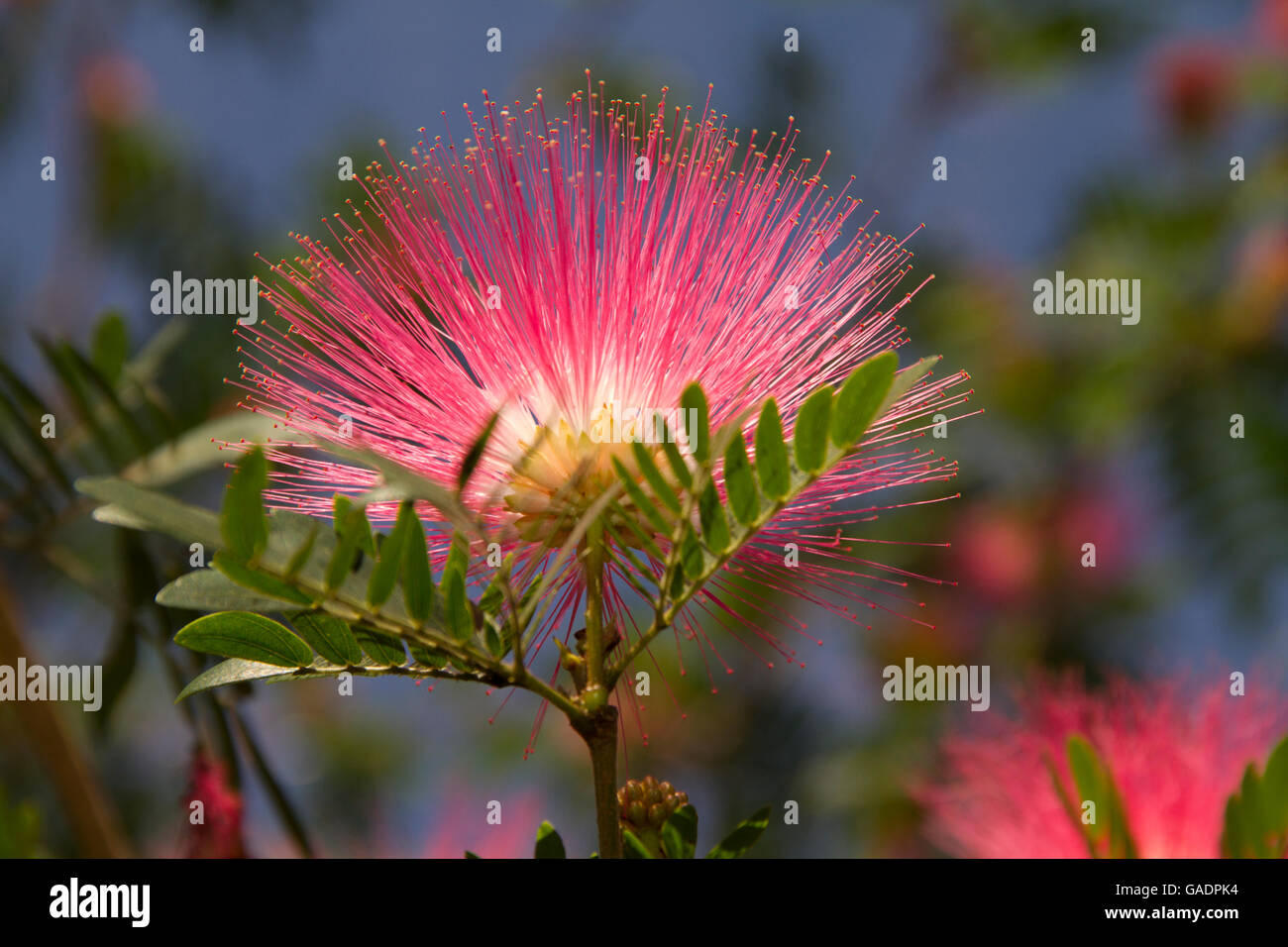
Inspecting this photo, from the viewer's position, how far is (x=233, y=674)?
1.19m

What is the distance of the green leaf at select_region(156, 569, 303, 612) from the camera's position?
107 centimetres

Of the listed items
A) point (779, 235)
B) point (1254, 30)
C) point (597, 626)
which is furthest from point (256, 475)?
point (1254, 30)

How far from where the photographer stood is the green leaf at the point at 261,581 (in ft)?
3.40

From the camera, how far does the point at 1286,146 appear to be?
4926 millimetres

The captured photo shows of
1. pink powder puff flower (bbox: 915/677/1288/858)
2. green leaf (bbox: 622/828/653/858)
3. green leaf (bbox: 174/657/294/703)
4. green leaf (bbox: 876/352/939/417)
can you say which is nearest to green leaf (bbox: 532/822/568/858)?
green leaf (bbox: 622/828/653/858)

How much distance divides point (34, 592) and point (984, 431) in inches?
171

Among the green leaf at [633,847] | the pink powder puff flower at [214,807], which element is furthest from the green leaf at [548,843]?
the pink powder puff flower at [214,807]

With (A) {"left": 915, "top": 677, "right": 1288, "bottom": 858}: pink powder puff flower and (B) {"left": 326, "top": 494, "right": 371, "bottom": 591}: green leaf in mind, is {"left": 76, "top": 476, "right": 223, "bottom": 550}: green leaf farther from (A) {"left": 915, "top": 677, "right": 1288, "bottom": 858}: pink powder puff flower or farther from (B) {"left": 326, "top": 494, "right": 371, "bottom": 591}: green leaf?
(A) {"left": 915, "top": 677, "right": 1288, "bottom": 858}: pink powder puff flower

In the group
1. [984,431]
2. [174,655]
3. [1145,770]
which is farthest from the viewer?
[984,431]

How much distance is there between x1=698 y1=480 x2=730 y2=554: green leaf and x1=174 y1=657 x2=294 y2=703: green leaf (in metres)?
0.46

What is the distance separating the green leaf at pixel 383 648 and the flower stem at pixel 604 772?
19cm

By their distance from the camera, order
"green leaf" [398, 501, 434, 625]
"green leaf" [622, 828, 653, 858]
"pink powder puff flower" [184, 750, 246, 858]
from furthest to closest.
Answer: "pink powder puff flower" [184, 750, 246, 858] → "green leaf" [622, 828, 653, 858] → "green leaf" [398, 501, 434, 625]

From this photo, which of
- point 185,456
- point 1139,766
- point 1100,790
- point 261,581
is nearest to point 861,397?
point 261,581

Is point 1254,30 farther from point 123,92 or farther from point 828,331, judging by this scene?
point 123,92
